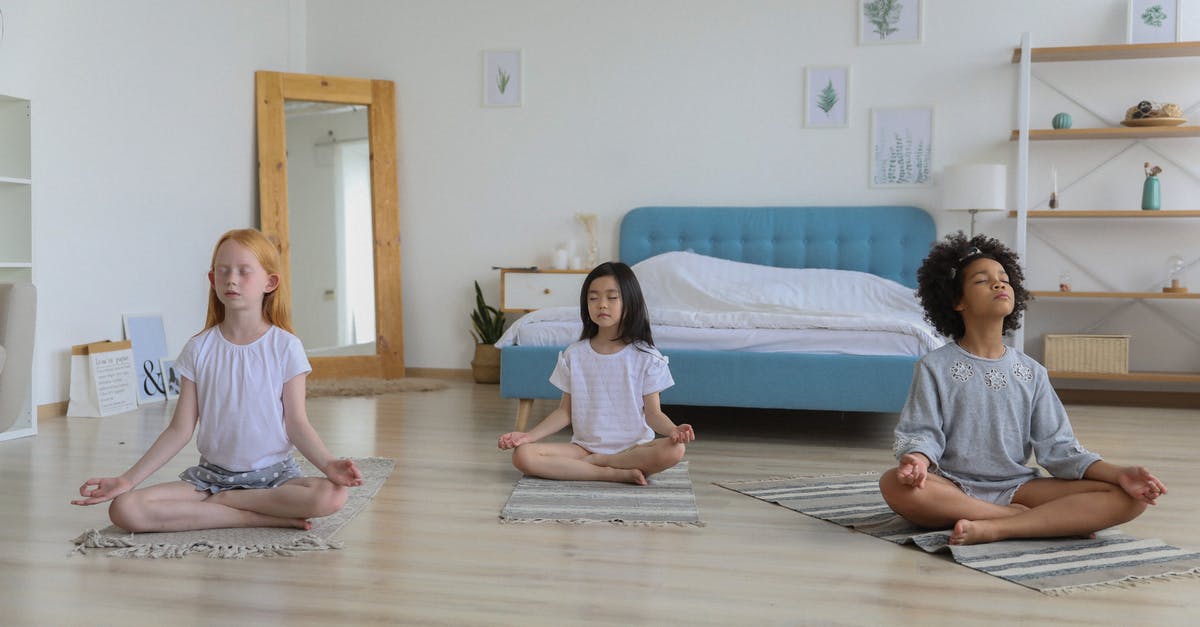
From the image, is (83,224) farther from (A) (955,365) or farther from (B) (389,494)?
(A) (955,365)

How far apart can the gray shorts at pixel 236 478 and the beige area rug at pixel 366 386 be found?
2.56 m

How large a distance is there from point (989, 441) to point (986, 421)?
5 centimetres

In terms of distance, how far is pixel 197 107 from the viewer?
5.04 meters

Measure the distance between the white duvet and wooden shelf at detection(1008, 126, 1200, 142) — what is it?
1001 mm

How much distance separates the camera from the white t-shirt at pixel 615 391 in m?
2.87

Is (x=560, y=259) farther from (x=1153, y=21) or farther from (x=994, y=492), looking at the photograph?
(x=994, y=492)

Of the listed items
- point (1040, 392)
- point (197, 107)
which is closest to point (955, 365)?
point (1040, 392)

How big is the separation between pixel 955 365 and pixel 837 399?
4.42 feet

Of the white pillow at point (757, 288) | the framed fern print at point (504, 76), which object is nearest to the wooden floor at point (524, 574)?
the white pillow at point (757, 288)

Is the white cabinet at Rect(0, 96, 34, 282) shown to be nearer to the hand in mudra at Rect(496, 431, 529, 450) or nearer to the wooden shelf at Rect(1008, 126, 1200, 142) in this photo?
the hand in mudra at Rect(496, 431, 529, 450)

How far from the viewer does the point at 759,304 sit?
441 centimetres

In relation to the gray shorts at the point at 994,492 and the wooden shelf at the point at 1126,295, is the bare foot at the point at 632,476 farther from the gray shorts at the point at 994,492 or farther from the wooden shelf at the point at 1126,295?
the wooden shelf at the point at 1126,295

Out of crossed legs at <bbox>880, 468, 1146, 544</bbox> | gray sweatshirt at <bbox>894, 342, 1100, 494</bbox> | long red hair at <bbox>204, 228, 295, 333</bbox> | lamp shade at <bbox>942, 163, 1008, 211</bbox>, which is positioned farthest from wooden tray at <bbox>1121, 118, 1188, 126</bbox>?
long red hair at <bbox>204, 228, 295, 333</bbox>

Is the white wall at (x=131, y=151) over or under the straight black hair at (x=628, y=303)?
over
